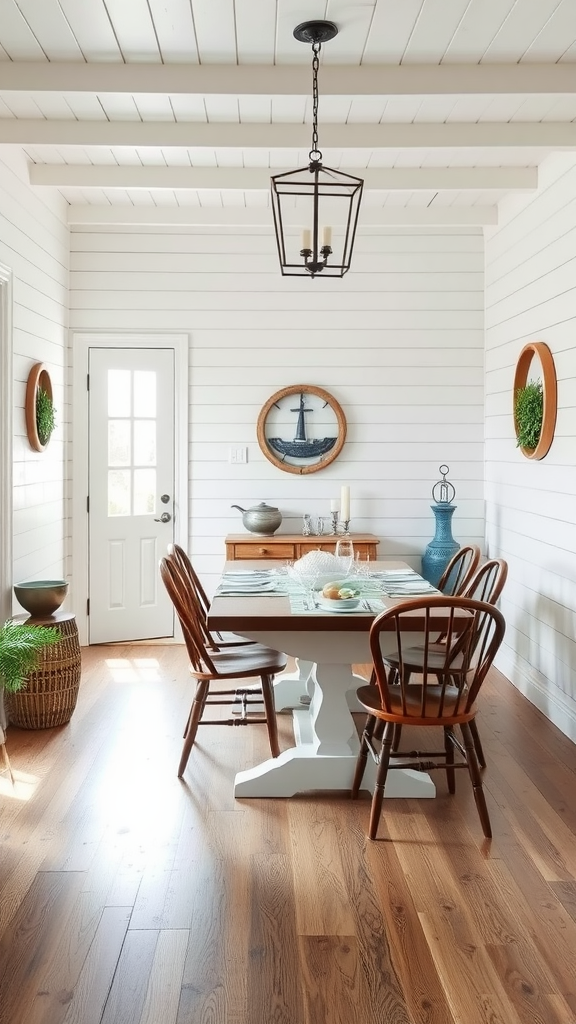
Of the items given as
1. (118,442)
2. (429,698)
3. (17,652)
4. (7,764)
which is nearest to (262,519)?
(118,442)

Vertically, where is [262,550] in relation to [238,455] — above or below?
below

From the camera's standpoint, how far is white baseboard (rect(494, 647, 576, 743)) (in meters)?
3.98

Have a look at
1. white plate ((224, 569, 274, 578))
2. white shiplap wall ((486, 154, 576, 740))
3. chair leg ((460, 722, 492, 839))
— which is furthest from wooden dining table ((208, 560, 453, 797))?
white shiplap wall ((486, 154, 576, 740))

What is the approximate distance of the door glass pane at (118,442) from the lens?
5.58 meters

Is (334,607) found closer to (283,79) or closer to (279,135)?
(283,79)

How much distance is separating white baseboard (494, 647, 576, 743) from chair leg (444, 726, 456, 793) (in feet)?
2.95

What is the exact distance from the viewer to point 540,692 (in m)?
4.39

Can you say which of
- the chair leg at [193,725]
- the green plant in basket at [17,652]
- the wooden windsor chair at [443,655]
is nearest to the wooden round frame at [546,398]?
the wooden windsor chair at [443,655]

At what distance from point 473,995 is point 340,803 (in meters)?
1.19

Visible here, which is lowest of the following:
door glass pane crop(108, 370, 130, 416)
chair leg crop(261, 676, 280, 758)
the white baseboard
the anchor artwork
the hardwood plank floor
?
the hardwood plank floor

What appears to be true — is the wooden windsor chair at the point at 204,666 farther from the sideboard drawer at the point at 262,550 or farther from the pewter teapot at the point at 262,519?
the pewter teapot at the point at 262,519

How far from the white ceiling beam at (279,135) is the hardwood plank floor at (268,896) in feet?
9.07

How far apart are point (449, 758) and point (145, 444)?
3.31m

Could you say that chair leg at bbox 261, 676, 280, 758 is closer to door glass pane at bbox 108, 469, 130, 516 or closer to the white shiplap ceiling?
the white shiplap ceiling
